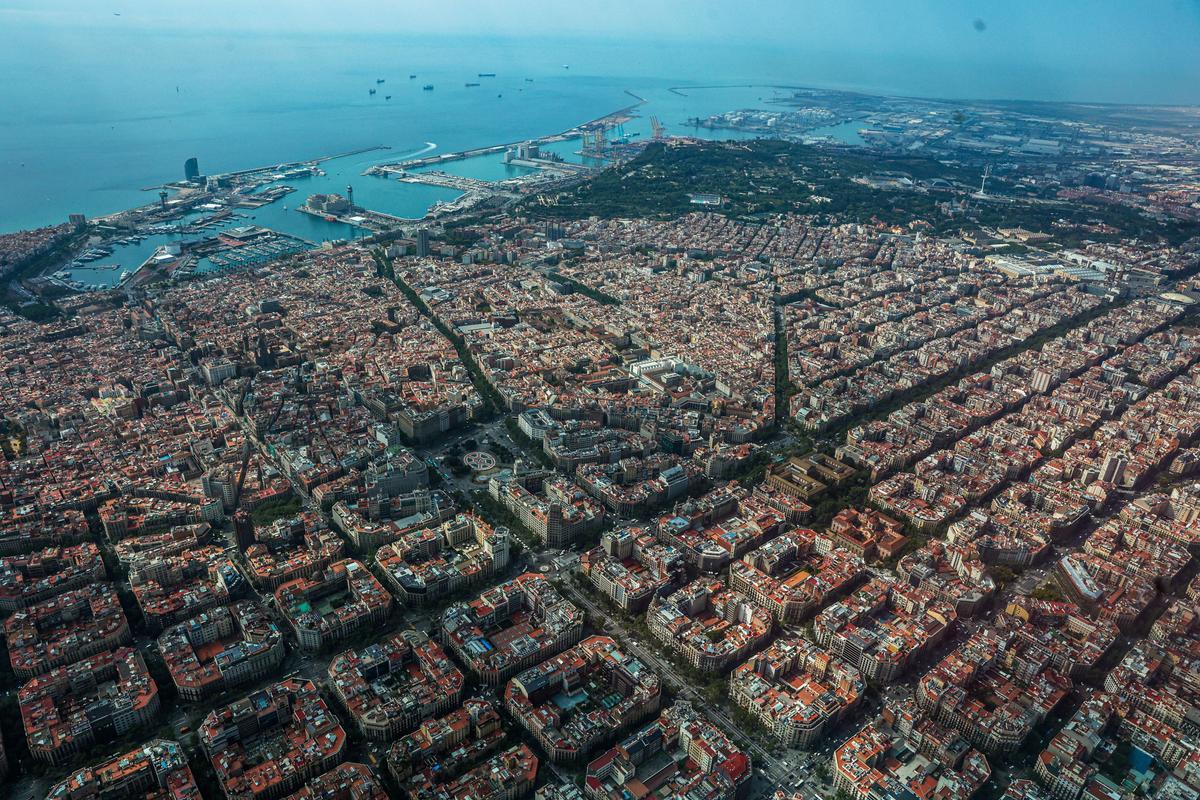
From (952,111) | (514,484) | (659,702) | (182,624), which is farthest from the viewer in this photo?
(952,111)

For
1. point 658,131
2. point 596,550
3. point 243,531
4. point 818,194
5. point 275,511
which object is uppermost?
point 658,131

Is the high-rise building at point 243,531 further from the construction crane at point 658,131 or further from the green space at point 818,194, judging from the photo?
the construction crane at point 658,131

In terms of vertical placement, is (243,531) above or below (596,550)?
below

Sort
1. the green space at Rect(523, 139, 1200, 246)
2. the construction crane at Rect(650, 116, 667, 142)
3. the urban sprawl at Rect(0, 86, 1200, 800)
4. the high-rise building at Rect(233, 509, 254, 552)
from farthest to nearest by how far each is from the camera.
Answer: the construction crane at Rect(650, 116, 667, 142) < the green space at Rect(523, 139, 1200, 246) < the high-rise building at Rect(233, 509, 254, 552) < the urban sprawl at Rect(0, 86, 1200, 800)

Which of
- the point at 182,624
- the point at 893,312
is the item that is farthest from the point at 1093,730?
Result: the point at 893,312

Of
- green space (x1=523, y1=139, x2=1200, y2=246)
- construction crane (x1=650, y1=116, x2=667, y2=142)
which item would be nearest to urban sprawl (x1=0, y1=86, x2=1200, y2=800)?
green space (x1=523, y1=139, x2=1200, y2=246)

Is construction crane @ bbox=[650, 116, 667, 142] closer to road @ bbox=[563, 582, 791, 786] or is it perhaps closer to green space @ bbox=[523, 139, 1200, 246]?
green space @ bbox=[523, 139, 1200, 246]

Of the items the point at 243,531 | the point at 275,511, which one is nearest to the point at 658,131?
the point at 275,511

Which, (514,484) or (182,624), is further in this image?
(514,484)

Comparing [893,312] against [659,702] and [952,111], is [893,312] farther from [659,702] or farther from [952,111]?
[952,111]

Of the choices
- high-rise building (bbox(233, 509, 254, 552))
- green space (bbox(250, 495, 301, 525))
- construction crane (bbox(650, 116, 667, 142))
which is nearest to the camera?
high-rise building (bbox(233, 509, 254, 552))

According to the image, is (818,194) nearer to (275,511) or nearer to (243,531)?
(275,511)
